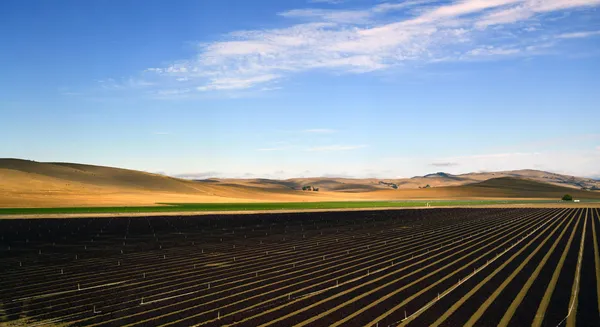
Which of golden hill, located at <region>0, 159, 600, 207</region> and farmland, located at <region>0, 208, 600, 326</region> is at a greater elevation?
golden hill, located at <region>0, 159, 600, 207</region>

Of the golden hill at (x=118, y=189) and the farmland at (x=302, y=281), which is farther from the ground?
the golden hill at (x=118, y=189)

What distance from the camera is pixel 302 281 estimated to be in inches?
707

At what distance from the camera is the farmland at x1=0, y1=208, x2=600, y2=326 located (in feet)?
44.3

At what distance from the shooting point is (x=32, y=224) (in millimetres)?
43344

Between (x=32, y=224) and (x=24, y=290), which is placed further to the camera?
(x=32, y=224)

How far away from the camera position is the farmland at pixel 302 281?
1350 cm

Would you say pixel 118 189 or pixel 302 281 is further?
pixel 118 189

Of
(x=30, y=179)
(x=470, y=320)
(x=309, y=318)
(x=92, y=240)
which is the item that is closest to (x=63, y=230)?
(x=92, y=240)

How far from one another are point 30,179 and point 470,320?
10847 centimetres

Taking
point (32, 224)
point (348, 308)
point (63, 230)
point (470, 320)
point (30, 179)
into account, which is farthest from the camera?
point (30, 179)

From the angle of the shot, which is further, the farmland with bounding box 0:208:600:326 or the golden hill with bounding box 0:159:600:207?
the golden hill with bounding box 0:159:600:207

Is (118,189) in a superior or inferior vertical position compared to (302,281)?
superior

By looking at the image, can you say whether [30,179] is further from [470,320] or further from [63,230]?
[470,320]

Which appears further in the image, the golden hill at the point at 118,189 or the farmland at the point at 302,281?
the golden hill at the point at 118,189
